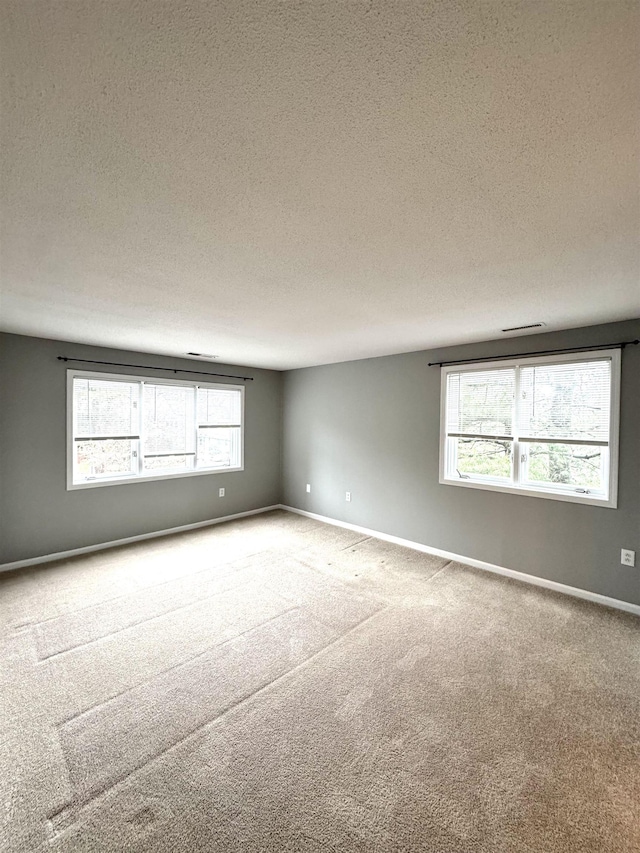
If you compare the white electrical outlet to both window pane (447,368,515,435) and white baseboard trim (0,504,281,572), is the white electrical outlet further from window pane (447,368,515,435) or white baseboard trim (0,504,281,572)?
white baseboard trim (0,504,281,572)

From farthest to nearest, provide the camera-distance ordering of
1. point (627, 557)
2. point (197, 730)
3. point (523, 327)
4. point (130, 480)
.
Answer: point (130, 480) → point (523, 327) → point (627, 557) → point (197, 730)

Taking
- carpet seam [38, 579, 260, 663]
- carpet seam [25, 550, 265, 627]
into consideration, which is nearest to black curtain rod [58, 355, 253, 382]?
carpet seam [25, 550, 265, 627]

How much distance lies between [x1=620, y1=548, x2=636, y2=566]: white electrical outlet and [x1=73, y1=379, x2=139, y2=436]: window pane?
16.9 ft

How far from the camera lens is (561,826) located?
4.68 feet

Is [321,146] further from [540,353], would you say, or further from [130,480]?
[130,480]

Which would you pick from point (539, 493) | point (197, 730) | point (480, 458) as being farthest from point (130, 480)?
point (539, 493)

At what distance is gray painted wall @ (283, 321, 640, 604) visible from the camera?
120 inches

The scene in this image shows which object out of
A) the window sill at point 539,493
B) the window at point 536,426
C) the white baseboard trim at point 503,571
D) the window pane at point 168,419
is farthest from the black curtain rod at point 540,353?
the window pane at point 168,419

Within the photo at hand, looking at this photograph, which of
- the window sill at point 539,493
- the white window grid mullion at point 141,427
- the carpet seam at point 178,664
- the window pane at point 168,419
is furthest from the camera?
the window pane at point 168,419

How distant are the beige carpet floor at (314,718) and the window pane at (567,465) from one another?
1.04m

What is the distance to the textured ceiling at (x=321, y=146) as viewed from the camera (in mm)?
774

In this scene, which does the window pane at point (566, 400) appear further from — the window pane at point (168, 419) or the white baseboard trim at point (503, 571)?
the window pane at point (168, 419)

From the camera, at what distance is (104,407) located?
432cm

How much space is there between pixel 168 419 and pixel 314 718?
3932 mm
